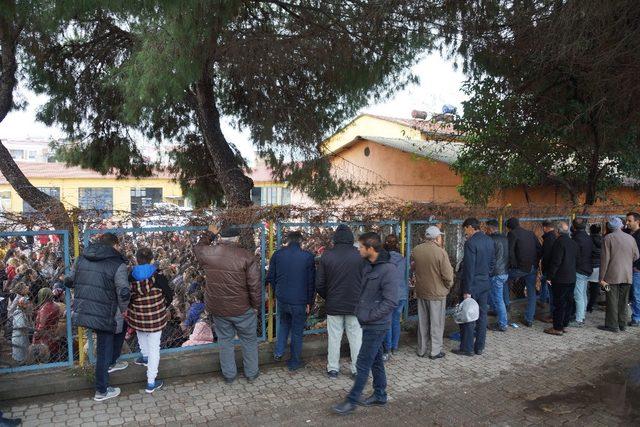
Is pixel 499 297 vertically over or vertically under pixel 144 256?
under

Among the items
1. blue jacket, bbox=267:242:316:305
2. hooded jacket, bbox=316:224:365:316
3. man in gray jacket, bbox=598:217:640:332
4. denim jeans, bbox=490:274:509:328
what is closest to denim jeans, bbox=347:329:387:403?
hooded jacket, bbox=316:224:365:316

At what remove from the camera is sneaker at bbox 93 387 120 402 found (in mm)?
4707

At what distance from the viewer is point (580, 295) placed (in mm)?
7633

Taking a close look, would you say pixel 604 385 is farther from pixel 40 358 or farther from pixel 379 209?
pixel 40 358

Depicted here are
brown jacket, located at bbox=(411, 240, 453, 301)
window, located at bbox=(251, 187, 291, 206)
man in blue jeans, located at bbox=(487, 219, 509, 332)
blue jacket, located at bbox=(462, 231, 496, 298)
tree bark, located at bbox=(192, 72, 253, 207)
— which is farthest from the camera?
tree bark, located at bbox=(192, 72, 253, 207)

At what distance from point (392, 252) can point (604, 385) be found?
2.88 m

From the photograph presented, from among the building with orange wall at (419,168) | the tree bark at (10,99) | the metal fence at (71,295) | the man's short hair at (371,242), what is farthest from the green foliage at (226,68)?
the man's short hair at (371,242)

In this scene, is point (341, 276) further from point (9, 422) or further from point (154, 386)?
point (9, 422)

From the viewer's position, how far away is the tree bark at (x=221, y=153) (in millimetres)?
9984

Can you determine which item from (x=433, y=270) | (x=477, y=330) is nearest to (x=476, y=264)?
(x=433, y=270)

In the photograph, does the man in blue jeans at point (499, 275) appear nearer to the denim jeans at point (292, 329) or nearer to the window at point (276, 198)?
the denim jeans at point (292, 329)

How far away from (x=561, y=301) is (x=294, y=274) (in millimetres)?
4412

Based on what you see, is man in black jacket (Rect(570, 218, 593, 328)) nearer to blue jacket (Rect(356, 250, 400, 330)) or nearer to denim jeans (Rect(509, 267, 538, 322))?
denim jeans (Rect(509, 267, 538, 322))

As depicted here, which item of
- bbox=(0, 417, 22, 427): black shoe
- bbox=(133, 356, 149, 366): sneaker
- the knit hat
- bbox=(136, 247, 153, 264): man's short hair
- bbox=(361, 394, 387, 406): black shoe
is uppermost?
the knit hat
